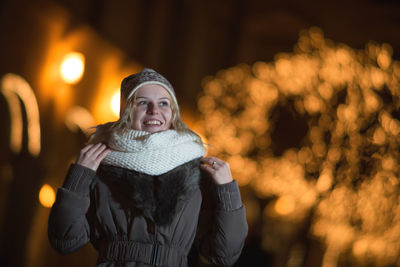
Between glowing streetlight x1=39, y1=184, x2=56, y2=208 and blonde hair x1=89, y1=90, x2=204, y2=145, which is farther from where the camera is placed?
glowing streetlight x1=39, y1=184, x2=56, y2=208

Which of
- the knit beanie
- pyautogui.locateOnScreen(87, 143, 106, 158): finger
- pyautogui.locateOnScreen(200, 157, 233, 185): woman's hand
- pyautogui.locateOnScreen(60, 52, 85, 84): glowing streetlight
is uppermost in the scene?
pyautogui.locateOnScreen(60, 52, 85, 84): glowing streetlight

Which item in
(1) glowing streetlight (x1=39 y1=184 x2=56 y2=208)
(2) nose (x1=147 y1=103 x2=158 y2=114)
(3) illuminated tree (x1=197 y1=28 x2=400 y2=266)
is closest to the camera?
(2) nose (x1=147 y1=103 x2=158 y2=114)

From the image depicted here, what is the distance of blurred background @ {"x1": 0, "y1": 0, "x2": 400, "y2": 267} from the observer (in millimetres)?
2514

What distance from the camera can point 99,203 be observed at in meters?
1.01

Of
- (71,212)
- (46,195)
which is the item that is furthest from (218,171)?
(46,195)

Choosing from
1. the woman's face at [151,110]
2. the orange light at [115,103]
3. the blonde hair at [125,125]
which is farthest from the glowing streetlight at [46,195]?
the woman's face at [151,110]

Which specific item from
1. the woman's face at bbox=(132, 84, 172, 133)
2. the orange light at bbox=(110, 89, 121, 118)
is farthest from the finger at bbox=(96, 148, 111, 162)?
the orange light at bbox=(110, 89, 121, 118)

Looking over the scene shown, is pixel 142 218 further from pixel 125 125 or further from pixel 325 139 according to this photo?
pixel 325 139

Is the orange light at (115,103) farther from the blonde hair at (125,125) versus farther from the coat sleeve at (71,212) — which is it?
the coat sleeve at (71,212)

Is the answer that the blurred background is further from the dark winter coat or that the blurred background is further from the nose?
the nose

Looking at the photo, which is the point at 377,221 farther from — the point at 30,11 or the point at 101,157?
the point at 30,11

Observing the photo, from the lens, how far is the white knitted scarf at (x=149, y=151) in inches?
39.6

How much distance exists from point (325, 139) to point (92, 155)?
2533 mm

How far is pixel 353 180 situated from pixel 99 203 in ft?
7.86
